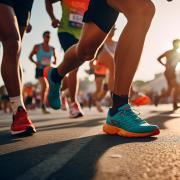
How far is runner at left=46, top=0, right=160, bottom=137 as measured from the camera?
2416 millimetres

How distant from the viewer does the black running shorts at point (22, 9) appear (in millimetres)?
3002

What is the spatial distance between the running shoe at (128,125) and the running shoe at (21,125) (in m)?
0.58

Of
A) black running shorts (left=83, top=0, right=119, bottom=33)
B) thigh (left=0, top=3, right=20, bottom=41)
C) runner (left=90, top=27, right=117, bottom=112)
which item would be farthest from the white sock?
runner (left=90, top=27, right=117, bottom=112)

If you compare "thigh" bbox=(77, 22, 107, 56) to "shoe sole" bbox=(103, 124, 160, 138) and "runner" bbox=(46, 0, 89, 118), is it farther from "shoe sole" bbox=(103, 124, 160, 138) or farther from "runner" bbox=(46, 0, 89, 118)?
"runner" bbox=(46, 0, 89, 118)

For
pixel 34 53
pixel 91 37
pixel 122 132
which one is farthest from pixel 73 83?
pixel 34 53

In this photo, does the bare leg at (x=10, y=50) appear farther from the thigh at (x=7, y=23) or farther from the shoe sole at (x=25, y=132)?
the shoe sole at (x=25, y=132)

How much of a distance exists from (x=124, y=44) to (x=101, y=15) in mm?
335

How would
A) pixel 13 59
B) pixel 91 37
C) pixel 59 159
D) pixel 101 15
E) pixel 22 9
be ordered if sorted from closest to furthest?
pixel 59 159, pixel 101 15, pixel 91 37, pixel 13 59, pixel 22 9

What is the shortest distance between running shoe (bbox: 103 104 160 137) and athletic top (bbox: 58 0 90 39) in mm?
3203

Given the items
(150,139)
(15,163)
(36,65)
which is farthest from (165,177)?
(36,65)

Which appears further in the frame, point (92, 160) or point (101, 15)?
point (101, 15)

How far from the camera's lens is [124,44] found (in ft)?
8.24

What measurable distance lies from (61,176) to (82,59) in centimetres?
197

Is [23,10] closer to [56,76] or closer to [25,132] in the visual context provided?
[56,76]
